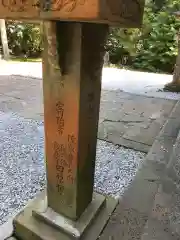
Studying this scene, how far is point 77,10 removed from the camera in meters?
0.77

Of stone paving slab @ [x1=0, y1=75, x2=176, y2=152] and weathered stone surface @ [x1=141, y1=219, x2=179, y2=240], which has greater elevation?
weathered stone surface @ [x1=141, y1=219, x2=179, y2=240]

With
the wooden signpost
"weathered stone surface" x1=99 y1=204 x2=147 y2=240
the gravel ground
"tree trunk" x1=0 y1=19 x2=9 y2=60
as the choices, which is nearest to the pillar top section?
the wooden signpost

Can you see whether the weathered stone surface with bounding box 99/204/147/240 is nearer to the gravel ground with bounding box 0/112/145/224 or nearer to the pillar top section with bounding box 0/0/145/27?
the gravel ground with bounding box 0/112/145/224

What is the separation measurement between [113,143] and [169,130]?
0.78 metres

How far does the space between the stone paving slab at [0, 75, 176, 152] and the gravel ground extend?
11.3 inches

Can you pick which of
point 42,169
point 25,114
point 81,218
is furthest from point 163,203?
point 25,114

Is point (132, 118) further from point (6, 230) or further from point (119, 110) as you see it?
point (6, 230)

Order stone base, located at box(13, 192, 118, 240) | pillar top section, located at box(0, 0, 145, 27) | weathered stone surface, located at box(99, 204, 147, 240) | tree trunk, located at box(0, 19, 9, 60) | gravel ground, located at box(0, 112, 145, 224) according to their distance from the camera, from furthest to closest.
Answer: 1. tree trunk, located at box(0, 19, 9, 60)
2. gravel ground, located at box(0, 112, 145, 224)
3. weathered stone surface, located at box(99, 204, 147, 240)
4. stone base, located at box(13, 192, 118, 240)
5. pillar top section, located at box(0, 0, 145, 27)

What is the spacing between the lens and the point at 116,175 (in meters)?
2.24

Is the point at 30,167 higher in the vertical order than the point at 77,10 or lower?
lower

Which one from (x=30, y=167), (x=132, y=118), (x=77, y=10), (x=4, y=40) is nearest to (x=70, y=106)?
(x=77, y=10)

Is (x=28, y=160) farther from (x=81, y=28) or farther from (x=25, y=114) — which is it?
(x=81, y=28)

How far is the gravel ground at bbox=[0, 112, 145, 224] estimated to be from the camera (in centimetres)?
194

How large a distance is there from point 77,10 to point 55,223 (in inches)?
46.5
